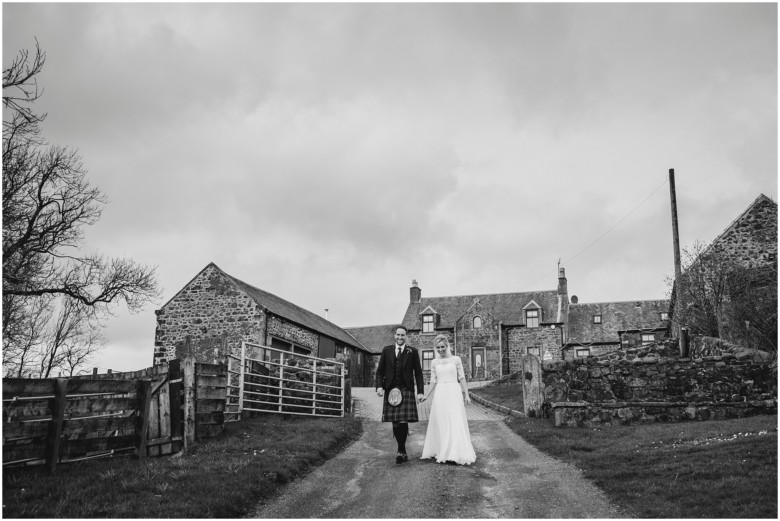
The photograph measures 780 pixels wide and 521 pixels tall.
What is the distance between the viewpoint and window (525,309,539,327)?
4397cm

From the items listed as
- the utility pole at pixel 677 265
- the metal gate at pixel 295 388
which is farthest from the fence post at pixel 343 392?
the utility pole at pixel 677 265

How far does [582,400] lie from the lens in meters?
15.0

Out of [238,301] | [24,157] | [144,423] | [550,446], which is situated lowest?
[550,446]

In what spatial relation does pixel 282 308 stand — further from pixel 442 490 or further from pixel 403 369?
pixel 442 490

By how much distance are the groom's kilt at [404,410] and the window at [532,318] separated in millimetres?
36175

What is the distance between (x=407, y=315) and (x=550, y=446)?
1476 inches

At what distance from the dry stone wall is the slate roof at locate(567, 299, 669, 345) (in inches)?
1026

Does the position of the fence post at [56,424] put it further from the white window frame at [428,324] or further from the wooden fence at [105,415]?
the white window frame at [428,324]

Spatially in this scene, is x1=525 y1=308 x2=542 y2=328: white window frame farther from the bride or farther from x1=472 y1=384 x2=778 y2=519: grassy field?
the bride

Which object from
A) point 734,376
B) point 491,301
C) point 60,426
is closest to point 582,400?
point 734,376

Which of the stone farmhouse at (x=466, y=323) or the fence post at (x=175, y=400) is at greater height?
the stone farmhouse at (x=466, y=323)

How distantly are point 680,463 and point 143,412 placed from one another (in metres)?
8.28

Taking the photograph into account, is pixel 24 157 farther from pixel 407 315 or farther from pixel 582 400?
pixel 407 315

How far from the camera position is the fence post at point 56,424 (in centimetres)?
763
